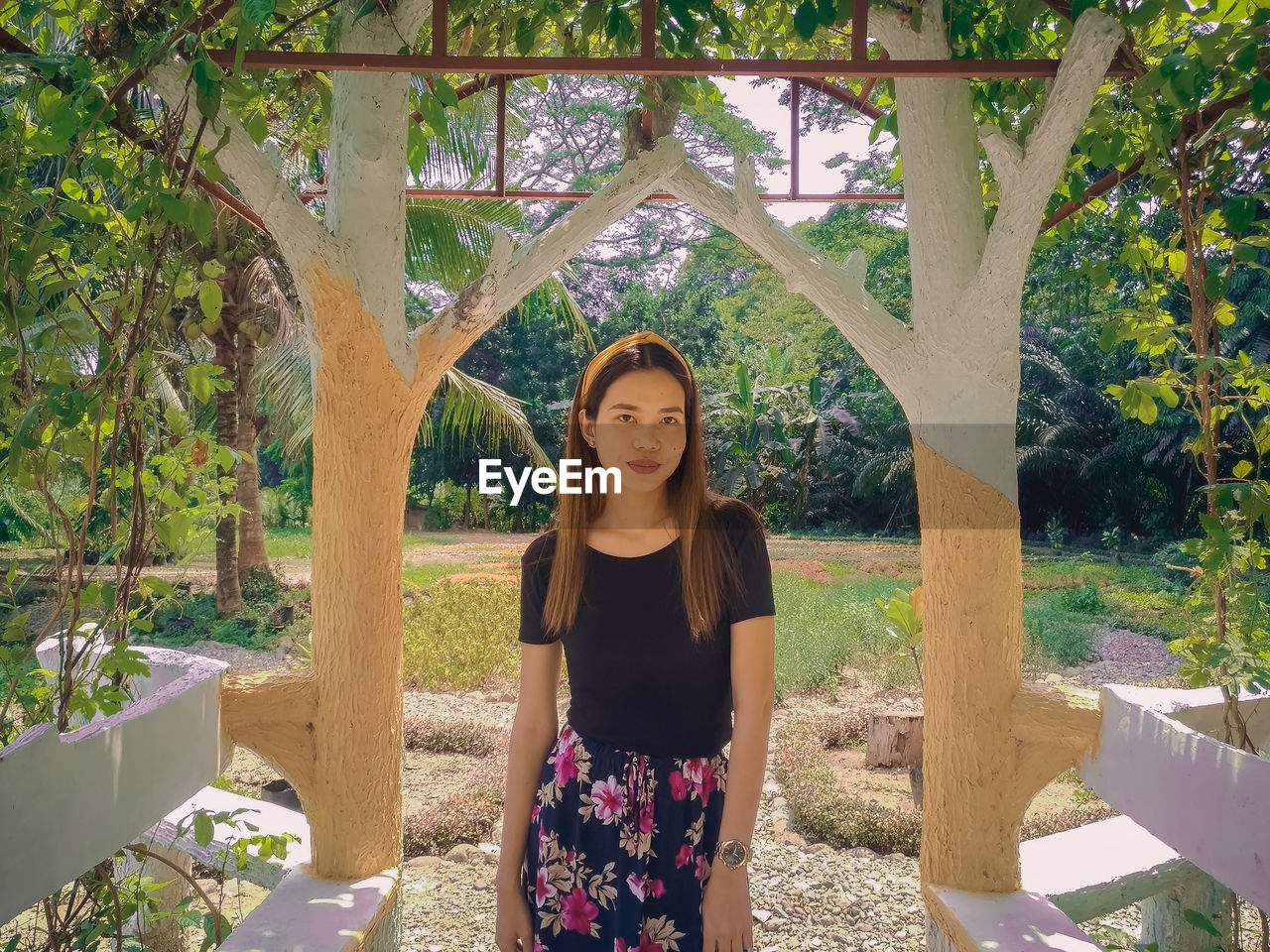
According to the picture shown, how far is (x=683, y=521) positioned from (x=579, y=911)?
57cm

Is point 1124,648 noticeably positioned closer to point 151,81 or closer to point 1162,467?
point 1162,467

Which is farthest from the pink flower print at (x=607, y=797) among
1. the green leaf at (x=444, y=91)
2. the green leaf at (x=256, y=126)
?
the green leaf at (x=256, y=126)

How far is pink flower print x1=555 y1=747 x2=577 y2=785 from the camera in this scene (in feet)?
4.17

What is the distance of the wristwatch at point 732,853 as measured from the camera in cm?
114

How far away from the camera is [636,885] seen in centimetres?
122

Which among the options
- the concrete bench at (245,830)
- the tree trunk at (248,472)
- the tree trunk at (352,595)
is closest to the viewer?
the tree trunk at (352,595)

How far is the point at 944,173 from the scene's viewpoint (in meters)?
1.88

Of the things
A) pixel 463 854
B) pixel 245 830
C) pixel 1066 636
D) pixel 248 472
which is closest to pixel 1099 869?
pixel 245 830

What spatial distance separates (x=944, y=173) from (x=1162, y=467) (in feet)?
28.4

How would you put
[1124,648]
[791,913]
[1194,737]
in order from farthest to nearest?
1. [1124,648]
2. [791,913]
3. [1194,737]

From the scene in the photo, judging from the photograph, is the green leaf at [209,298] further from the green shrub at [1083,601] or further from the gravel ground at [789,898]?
the green shrub at [1083,601]

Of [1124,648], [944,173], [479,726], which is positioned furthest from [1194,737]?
[1124,648]

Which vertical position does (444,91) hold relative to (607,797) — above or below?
above

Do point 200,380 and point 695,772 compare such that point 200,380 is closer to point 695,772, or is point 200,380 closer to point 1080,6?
point 695,772
